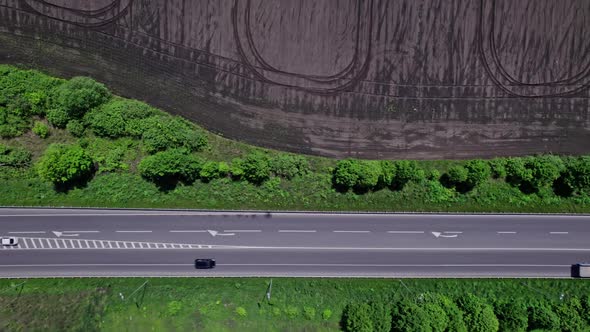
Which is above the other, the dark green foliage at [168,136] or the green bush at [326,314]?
the dark green foliage at [168,136]

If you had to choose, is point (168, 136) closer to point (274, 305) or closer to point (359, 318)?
point (274, 305)

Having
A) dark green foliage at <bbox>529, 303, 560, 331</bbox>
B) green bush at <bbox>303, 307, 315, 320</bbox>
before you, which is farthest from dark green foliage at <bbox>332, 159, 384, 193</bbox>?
dark green foliage at <bbox>529, 303, 560, 331</bbox>

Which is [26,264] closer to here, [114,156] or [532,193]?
[114,156]

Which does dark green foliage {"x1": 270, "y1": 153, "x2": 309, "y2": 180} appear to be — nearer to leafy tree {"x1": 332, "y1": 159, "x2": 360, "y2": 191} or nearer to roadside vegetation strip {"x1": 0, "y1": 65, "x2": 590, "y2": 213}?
roadside vegetation strip {"x1": 0, "y1": 65, "x2": 590, "y2": 213}

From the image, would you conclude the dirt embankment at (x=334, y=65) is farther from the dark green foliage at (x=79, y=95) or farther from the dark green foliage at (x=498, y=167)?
the dark green foliage at (x=79, y=95)

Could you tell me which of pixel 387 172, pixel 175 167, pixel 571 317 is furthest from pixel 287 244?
pixel 571 317

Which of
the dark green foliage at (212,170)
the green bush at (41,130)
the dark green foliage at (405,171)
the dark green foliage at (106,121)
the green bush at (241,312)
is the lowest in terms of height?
the green bush at (241,312)

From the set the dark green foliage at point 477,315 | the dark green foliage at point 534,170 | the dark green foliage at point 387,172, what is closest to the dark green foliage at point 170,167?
the dark green foliage at point 387,172

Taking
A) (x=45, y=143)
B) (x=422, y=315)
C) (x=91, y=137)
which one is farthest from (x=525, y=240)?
(x=45, y=143)
